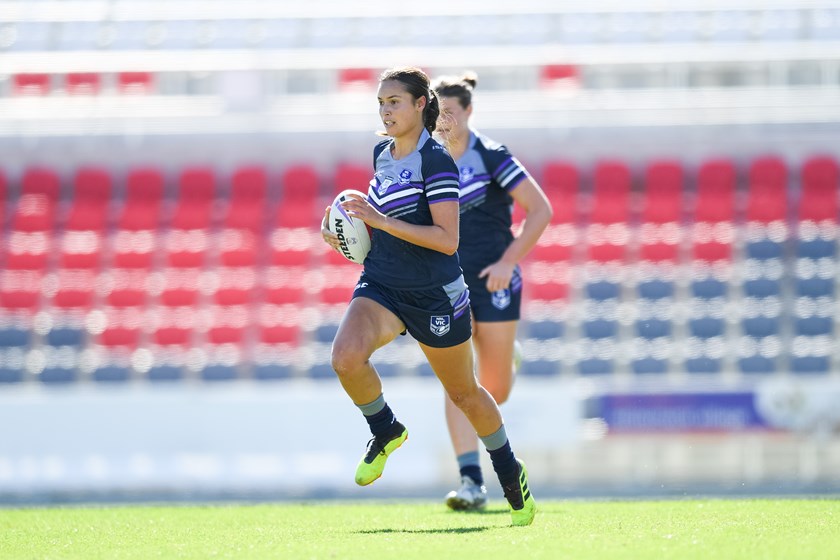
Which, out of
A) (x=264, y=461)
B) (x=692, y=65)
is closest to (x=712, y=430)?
(x=264, y=461)

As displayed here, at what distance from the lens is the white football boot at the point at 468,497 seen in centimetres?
679

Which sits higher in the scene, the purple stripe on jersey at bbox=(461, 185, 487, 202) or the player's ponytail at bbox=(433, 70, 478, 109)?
the player's ponytail at bbox=(433, 70, 478, 109)

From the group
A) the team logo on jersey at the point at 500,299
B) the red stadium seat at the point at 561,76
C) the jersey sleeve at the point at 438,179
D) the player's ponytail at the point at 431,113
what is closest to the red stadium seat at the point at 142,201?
the red stadium seat at the point at 561,76

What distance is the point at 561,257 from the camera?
1391cm

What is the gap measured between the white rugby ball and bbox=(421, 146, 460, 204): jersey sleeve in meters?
0.31

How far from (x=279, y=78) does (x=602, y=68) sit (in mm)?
3899

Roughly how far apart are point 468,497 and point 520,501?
108cm

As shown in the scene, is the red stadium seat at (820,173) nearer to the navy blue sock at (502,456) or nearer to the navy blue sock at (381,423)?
the navy blue sock at (502,456)

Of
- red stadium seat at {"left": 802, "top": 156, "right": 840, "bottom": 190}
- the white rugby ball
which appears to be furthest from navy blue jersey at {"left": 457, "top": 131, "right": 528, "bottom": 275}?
red stadium seat at {"left": 802, "top": 156, "right": 840, "bottom": 190}

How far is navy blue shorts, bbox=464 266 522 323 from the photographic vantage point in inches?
268

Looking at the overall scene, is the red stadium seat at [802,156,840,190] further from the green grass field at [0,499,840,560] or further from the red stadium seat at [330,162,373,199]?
the green grass field at [0,499,840,560]

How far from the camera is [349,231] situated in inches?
217

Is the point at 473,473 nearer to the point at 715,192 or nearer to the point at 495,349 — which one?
the point at 495,349

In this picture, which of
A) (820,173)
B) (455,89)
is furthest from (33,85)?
(455,89)
